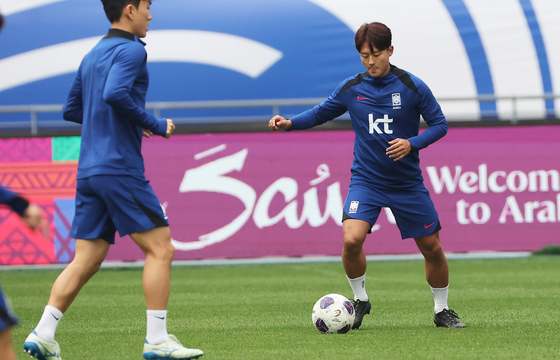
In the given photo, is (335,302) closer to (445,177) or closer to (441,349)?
(441,349)

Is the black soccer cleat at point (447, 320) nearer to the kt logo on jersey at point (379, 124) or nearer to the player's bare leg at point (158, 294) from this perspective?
the kt logo on jersey at point (379, 124)

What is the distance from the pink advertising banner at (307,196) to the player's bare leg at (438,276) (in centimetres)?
567

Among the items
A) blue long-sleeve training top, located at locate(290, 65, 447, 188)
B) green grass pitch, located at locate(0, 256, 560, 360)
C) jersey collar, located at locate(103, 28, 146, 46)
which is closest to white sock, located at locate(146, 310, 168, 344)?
green grass pitch, located at locate(0, 256, 560, 360)

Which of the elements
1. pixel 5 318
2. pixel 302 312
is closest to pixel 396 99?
pixel 302 312

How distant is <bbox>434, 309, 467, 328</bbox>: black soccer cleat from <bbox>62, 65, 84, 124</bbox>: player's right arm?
9.13 ft

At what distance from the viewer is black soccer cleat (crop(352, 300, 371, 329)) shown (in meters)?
5.55

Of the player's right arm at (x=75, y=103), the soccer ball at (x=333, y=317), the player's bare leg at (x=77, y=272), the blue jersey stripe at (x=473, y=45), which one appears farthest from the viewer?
the blue jersey stripe at (x=473, y=45)

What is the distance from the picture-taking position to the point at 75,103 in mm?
4535

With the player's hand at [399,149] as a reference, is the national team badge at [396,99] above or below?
above

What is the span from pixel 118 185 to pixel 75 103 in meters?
0.71

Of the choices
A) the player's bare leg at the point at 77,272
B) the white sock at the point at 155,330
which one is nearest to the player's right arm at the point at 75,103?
the player's bare leg at the point at 77,272

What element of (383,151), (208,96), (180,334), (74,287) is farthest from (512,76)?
(74,287)

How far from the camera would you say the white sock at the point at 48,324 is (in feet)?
13.5

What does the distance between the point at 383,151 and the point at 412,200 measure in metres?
0.40
